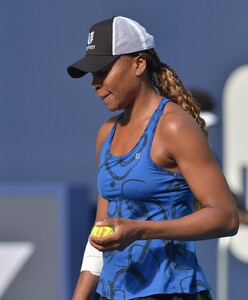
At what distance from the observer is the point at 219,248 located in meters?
6.04

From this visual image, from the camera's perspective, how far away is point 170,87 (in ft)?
9.69

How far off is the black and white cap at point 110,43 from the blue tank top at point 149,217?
19cm

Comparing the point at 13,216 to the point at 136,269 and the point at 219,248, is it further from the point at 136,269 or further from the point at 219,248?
the point at 136,269

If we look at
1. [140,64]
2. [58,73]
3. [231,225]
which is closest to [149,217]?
[231,225]

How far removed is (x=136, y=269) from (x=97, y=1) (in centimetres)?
359

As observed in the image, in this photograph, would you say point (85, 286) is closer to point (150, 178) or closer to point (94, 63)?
point (150, 178)

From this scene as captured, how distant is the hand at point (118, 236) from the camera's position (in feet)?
8.27

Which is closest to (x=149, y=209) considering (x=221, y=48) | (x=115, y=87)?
(x=115, y=87)

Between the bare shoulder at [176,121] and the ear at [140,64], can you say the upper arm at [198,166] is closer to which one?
the bare shoulder at [176,121]

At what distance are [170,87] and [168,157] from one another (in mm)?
297

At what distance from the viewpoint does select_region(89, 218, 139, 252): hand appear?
2.52m

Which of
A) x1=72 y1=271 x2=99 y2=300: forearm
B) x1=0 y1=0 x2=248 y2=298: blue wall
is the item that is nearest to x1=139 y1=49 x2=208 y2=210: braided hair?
x1=72 y1=271 x2=99 y2=300: forearm

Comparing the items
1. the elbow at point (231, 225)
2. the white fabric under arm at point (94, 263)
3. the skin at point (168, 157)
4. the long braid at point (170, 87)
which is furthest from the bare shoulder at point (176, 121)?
the white fabric under arm at point (94, 263)

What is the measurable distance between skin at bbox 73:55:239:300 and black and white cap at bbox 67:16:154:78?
0.09ft
